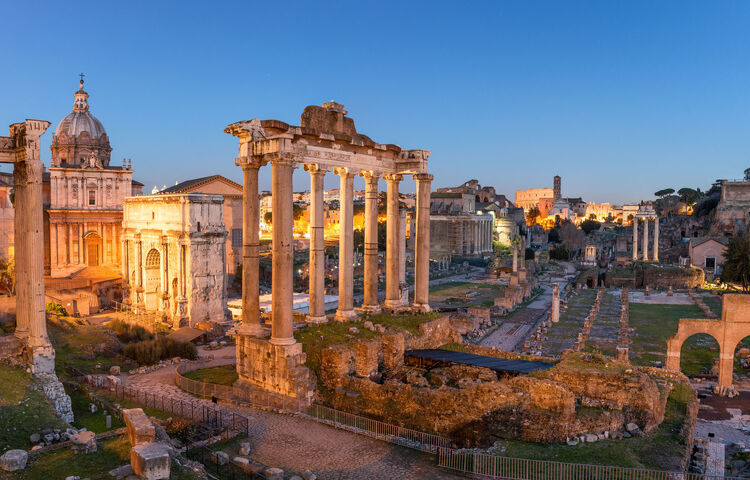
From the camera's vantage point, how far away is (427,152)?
20.8 meters

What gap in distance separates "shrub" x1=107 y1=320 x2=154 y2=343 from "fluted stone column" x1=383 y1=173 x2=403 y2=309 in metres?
14.8

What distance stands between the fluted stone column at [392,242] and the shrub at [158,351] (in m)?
9.92

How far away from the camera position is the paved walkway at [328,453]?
12180 mm

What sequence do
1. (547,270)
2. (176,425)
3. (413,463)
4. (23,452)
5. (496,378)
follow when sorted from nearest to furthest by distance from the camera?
(23,452), (413,463), (176,425), (496,378), (547,270)

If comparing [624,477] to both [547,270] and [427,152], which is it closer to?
[427,152]

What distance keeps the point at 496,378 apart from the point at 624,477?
17.2 feet

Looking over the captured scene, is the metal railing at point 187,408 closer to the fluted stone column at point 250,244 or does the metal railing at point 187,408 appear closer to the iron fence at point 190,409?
the iron fence at point 190,409

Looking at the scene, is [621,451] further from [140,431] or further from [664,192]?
[664,192]

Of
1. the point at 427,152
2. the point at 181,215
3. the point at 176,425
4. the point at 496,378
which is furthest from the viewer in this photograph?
the point at 181,215

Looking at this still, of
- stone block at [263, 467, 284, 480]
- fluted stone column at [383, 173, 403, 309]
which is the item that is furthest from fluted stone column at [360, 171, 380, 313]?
stone block at [263, 467, 284, 480]

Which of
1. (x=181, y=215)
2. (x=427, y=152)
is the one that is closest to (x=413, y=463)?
(x=427, y=152)

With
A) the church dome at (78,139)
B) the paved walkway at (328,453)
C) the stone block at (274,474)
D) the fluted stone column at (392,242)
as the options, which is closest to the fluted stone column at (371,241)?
the fluted stone column at (392,242)

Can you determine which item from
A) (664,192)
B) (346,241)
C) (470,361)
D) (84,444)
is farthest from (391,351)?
(664,192)

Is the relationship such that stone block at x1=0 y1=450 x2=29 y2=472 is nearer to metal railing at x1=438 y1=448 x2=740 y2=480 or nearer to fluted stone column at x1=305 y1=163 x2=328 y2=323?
metal railing at x1=438 y1=448 x2=740 y2=480
